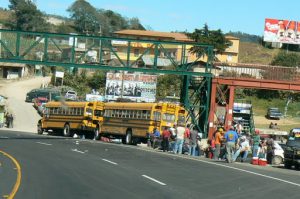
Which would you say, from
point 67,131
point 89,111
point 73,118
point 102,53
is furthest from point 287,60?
point 89,111

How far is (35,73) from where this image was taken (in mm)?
126250

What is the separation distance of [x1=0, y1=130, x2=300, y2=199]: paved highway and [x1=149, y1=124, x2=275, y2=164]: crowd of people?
10.2 feet

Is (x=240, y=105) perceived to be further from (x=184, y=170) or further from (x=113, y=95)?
(x=184, y=170)

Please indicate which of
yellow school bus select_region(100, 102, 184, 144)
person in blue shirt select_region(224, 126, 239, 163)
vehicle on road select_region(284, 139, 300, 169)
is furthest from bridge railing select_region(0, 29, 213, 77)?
vehicle on road select_region(284, 139, 300, 169)

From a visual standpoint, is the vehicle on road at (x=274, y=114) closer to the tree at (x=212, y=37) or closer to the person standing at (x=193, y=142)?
the tree at (x=212, y=37)

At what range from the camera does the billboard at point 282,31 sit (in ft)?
384

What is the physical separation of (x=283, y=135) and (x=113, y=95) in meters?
30.5

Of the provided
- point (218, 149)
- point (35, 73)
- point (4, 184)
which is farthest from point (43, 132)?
point (35, 73)

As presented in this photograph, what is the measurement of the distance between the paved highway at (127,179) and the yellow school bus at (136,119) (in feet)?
45.3

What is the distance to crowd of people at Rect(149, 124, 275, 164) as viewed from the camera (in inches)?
1154

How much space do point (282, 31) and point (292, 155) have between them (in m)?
93.2

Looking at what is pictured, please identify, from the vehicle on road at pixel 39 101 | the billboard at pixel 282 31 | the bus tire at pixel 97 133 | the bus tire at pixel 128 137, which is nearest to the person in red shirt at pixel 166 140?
the bus tire at pixel 128 137

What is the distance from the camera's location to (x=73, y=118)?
50.5m

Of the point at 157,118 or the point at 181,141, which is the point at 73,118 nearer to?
the point at 157,118
